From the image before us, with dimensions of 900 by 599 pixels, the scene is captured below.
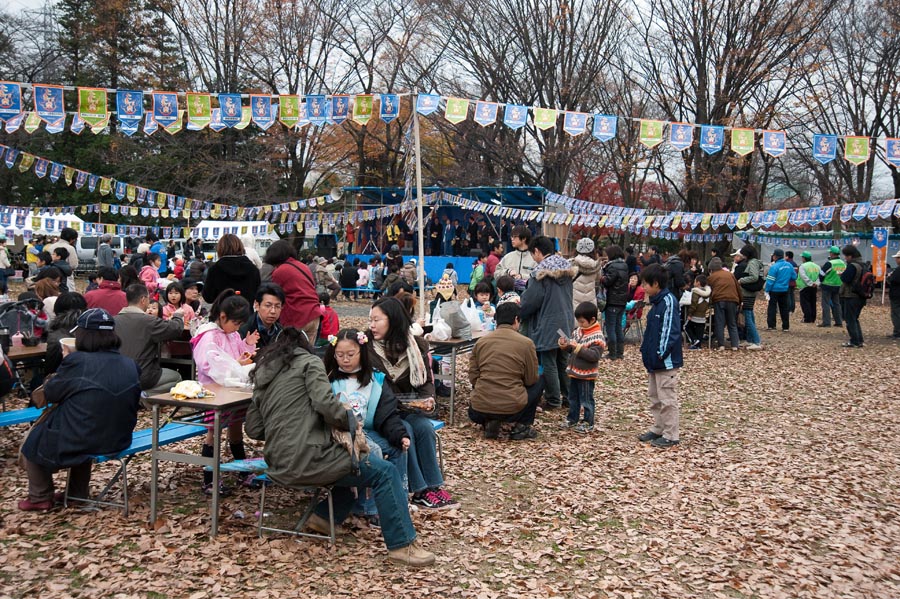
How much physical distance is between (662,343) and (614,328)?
5.14m

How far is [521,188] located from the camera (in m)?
26.1

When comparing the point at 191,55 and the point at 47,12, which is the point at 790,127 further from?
the point at 47,12

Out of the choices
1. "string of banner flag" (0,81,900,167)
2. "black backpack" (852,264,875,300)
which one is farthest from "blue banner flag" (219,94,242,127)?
"black backpack" (852,264,875,300)

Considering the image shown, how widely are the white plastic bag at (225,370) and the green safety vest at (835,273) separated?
1376 centimetres

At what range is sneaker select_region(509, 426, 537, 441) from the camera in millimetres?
7117

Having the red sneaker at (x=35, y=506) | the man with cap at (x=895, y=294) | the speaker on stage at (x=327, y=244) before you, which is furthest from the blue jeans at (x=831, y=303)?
the speaker on stage at (x=327, y=244)

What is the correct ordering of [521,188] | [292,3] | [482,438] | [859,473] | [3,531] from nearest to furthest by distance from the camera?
[3,531]
[859,473]
[482,438]
[521,188]
[292,3]

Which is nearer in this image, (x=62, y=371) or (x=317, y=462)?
(x=317, y=462)

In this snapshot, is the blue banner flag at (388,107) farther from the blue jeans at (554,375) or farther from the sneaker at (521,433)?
the sneaker at (521,433)

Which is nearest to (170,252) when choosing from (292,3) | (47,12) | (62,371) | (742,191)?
(292,3)

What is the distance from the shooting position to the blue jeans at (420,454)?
5094 millimetres

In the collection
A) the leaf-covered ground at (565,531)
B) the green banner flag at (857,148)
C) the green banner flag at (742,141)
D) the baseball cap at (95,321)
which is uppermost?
the green banner flag at (742,141)

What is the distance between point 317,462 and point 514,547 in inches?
57.2

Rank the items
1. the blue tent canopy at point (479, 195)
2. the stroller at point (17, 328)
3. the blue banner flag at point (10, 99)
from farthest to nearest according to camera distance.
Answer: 1. the blue tent canopy at point (479, 195)
2. the blue banner flag at point (10, 99)
3. the stroller at point (17, 328)
